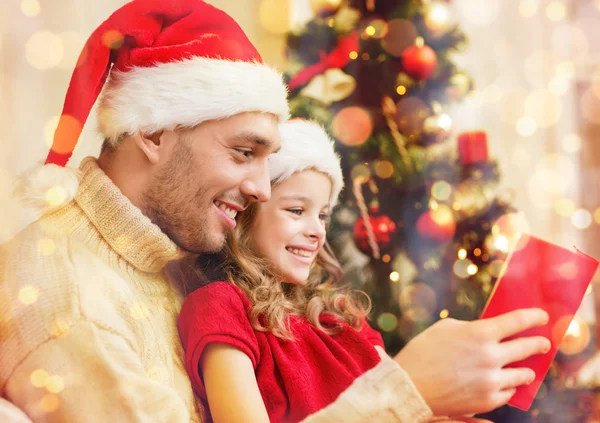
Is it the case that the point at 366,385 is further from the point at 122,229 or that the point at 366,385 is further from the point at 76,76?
the point at 76,76

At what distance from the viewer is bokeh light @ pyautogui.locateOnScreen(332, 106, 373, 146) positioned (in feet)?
3.58

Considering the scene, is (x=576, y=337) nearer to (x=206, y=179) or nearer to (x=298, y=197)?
(x=298, y=197)

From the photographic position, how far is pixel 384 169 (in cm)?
114

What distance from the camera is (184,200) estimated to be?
84 cm

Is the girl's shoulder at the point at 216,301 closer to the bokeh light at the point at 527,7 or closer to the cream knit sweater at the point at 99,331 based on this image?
the cream knit sweater at the point at 99,331

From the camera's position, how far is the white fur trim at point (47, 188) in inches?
31.5

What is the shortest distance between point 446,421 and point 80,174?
2.13ft

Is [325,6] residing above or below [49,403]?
above

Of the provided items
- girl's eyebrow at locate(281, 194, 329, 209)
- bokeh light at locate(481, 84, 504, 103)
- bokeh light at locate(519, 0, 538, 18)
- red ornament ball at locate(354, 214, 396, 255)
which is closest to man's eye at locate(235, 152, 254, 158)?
girl's eyebrow at locate(281, 194, 329, 209)

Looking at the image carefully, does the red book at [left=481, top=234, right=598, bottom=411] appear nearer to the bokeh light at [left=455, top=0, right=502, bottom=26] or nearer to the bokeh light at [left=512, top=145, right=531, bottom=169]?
the bokeh light at [left=512, top=145, right=531, bottom=169]

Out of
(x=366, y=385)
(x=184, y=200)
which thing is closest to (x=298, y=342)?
(x=366, y=385)

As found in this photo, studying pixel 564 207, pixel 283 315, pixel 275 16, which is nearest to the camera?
pixel 283 315

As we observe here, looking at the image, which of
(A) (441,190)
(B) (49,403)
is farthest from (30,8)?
(A) (441,190)

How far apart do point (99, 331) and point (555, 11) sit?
1.06 meters
